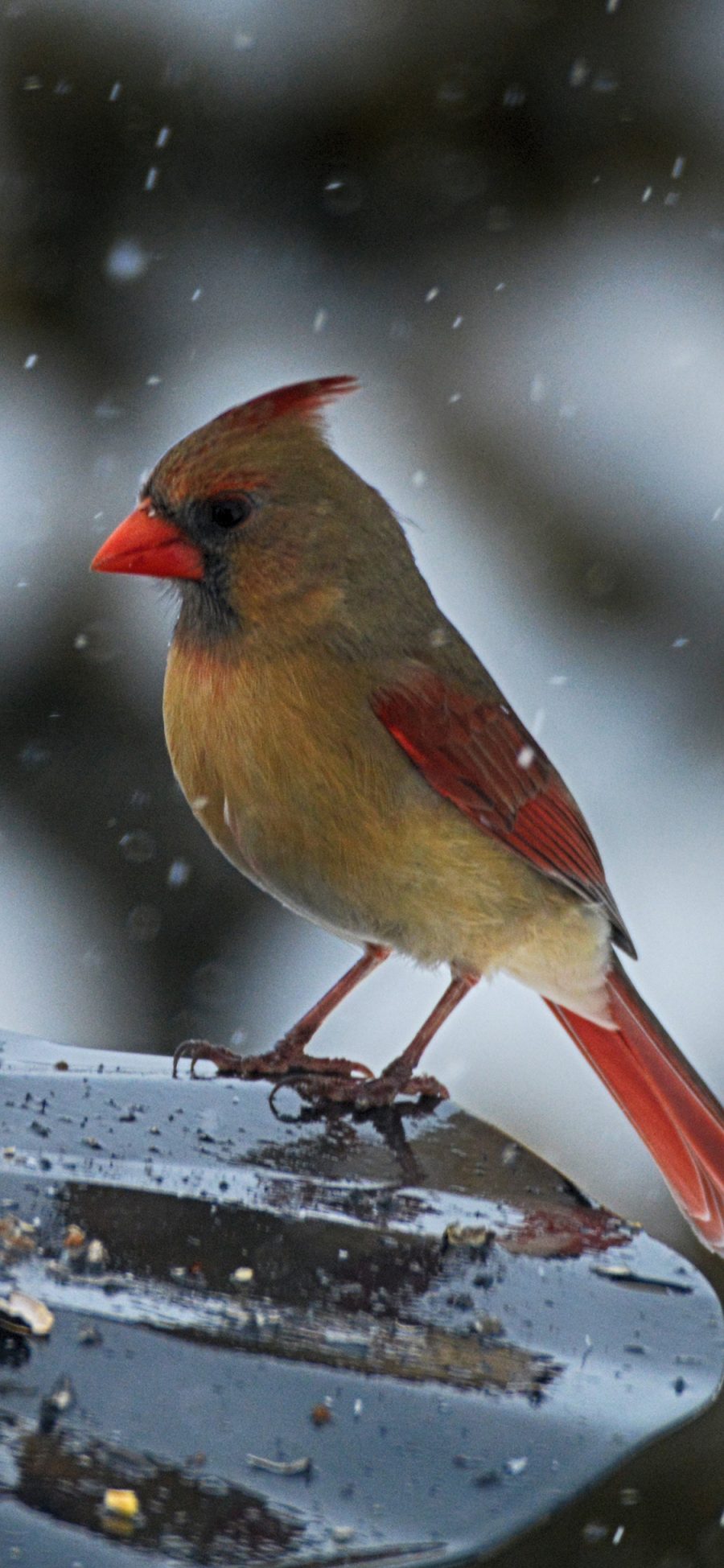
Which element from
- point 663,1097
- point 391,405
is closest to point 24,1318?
point 663,1097

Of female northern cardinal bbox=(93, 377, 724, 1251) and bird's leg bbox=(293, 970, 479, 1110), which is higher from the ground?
female northern cardinal bbox=(93, 377, 724, 1251)

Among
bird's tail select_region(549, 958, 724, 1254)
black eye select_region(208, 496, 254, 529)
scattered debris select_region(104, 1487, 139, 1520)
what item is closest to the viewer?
scattered debris select_region(104, 1487, 139, 1520)

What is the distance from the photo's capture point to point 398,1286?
1816 mm

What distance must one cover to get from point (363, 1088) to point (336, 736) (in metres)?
0.45

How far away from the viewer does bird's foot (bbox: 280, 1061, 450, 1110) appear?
247 centimetres

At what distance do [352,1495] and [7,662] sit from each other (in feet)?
10.2

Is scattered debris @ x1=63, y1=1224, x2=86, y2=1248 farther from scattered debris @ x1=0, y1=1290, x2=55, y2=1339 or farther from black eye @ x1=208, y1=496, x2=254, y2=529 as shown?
black eye @ x1=208, y1=496, x2=254, y2=529

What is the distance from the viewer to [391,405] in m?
4.93

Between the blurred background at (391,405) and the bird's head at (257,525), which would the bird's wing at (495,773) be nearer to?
the bird's head at (257,525)

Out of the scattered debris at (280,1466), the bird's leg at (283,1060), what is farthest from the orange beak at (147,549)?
the scattered debris at (280,1466)

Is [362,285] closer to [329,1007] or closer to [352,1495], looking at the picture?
[329,1007]

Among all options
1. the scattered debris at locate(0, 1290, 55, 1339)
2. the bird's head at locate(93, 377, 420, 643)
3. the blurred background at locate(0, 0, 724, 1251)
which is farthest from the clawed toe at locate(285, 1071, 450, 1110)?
the blurred background at locate(0, 0, 724, 1251)

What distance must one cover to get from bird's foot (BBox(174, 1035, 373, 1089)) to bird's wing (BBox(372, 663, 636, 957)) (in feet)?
1.24

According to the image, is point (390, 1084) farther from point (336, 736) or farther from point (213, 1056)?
point (336, 736)
